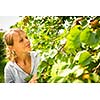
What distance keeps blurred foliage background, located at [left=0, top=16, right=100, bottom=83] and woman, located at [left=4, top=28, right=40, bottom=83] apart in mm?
41

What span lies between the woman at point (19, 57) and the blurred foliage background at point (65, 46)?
1.6 inches

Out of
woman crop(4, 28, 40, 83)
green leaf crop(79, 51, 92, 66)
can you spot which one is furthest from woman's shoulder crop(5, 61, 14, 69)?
green leaf crop(79, 51, 92, 66)

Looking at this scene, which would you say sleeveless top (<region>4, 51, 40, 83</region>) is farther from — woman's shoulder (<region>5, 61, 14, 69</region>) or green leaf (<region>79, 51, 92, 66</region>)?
green leaf (<region>79, 51, 92, 66</region>)

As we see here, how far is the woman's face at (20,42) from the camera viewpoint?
1900 mm

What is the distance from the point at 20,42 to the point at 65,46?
0.35 m

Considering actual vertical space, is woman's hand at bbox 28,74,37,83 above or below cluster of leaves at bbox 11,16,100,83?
below

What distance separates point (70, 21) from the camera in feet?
6.23

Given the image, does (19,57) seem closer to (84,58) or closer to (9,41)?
(9,41)

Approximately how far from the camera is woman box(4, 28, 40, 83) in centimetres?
189

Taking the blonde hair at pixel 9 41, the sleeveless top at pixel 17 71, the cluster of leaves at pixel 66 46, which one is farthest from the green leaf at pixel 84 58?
the blonde hair at pixel 9 41

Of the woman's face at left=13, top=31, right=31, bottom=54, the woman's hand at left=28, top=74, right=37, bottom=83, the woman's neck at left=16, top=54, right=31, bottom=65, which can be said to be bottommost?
the woman's hand at left=28, top=74, right=37, bottom=83

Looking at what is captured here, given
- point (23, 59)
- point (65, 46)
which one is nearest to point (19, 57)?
point (23, 59)
